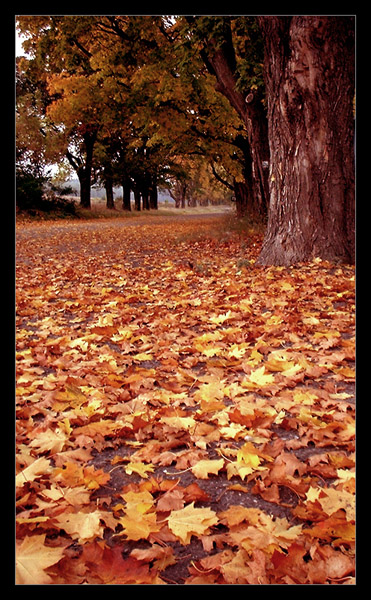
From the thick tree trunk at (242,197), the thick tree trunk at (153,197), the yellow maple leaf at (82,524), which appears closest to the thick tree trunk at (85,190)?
the thick tree trunk at (153,197)

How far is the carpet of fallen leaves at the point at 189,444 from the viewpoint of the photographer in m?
1.68

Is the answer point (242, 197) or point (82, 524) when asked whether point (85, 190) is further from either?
point (82, 524)

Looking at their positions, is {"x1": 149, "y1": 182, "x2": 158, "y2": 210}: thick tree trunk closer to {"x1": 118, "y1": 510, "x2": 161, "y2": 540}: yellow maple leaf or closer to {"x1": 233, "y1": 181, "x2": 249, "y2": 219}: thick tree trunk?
{"x1": 233, "y1": 181, "x2": 249, "y2": 219}: thick tree trunk

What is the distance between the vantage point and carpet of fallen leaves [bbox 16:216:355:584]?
168cm

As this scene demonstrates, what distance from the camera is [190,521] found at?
1.86 metres

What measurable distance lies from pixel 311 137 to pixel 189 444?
5611mm

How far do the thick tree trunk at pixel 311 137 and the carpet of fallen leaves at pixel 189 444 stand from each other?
196 cm

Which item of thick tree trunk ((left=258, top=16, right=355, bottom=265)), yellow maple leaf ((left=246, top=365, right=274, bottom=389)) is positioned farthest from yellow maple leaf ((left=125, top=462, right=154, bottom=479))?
thick tree trunk ((left=258, top=16, right=355, bottom=265))

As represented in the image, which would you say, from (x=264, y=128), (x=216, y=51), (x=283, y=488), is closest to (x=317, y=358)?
(x=283, y=488)

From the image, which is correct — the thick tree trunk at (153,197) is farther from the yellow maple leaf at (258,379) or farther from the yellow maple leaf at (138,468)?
the yellow maple leaf at (138,468)

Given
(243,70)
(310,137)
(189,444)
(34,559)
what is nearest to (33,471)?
(34,559)

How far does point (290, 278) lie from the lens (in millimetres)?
6324
